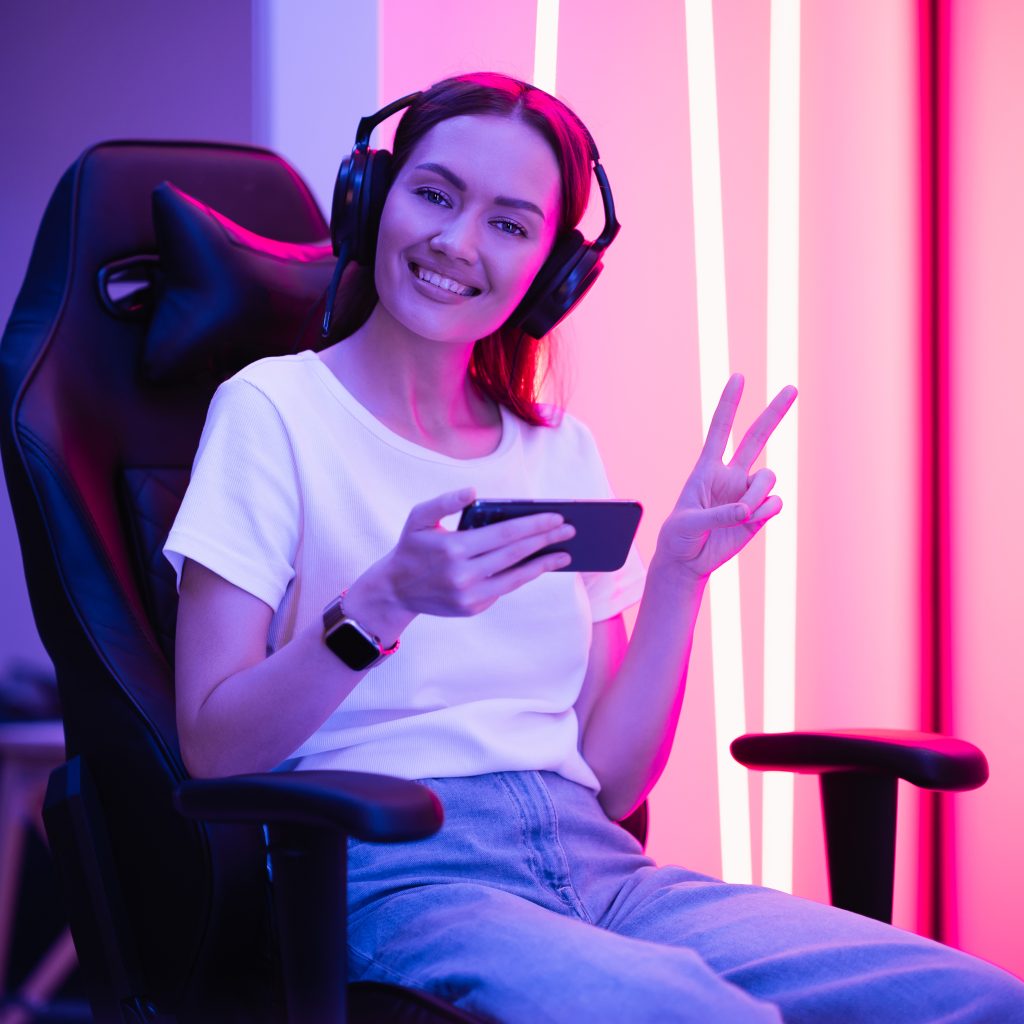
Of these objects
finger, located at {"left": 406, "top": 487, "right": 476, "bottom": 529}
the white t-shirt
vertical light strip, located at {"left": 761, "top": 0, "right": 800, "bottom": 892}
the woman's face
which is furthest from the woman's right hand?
vertical light strip, located at {"left": 761, "top": 0, "right": 800, "bottom": 892}

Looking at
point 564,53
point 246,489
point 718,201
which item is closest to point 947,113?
point 718,201

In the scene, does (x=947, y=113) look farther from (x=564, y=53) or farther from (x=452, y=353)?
(x=452, y=353)

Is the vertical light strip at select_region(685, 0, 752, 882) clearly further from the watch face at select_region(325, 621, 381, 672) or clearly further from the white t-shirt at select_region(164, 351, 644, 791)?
the watch face at select_region(325, 621, 381, 672)

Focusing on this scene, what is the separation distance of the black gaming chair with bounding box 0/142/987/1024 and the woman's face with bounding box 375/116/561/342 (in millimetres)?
172

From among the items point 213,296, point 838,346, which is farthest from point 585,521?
point 838,346

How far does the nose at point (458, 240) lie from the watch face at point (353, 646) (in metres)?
0.43

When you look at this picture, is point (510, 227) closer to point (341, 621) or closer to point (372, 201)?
point (372, 201)

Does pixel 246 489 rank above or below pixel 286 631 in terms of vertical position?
above

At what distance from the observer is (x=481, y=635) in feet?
4.09

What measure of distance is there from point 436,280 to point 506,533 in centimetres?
40

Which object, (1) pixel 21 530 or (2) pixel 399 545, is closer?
(2) pixel 399 545

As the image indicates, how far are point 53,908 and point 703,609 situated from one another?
1.63 metres

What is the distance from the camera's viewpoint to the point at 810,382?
2172 millimetres

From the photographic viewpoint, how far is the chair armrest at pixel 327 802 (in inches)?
32.1
